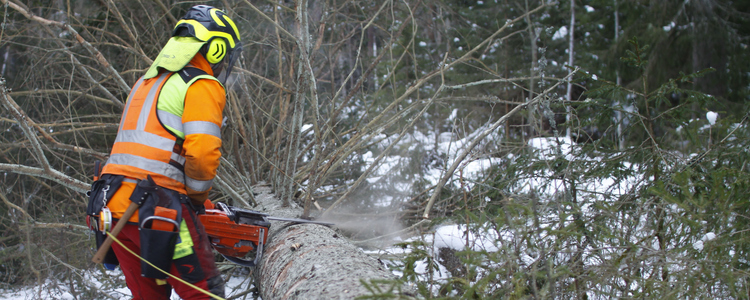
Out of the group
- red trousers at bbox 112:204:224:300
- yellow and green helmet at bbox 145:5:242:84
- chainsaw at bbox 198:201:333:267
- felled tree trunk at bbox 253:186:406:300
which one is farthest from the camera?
chainsaw at bbox 198:201:333:267

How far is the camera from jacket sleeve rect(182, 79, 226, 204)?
2186 mm

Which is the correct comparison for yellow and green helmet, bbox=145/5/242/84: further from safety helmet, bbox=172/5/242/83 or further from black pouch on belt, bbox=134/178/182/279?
black pouch on belt, bbox=134/178/182/279

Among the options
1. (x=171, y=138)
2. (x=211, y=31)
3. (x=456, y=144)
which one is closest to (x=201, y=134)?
(x=171, y=138)

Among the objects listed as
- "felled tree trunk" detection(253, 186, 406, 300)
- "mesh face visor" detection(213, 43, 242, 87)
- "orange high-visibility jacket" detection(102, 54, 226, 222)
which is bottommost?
"felled tree trunk" detection(253, 186, 406, 300)

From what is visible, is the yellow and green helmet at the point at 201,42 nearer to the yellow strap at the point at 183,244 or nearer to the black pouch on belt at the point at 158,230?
the black pouch on belt at the point at 158,230

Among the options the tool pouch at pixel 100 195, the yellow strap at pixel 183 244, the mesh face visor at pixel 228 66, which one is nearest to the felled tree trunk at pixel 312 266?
the yellow strap at pixel 183 244

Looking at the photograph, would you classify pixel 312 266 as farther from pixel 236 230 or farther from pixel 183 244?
pixel 236 230

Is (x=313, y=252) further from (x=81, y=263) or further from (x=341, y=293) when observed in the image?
(x=81, y=263)

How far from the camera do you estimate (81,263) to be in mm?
4359

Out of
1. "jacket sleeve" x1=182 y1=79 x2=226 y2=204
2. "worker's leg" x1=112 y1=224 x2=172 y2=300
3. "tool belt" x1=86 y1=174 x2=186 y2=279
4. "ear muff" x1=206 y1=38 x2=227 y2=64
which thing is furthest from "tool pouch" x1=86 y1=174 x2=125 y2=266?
"ear muff" x1=206 y1=38 x2=227 y2=64

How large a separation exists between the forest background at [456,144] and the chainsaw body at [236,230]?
45 cm

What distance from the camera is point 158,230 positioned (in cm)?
210

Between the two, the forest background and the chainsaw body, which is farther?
the chainsaw body

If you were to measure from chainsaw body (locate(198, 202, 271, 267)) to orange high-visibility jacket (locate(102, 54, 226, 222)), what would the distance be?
0.36 metres
